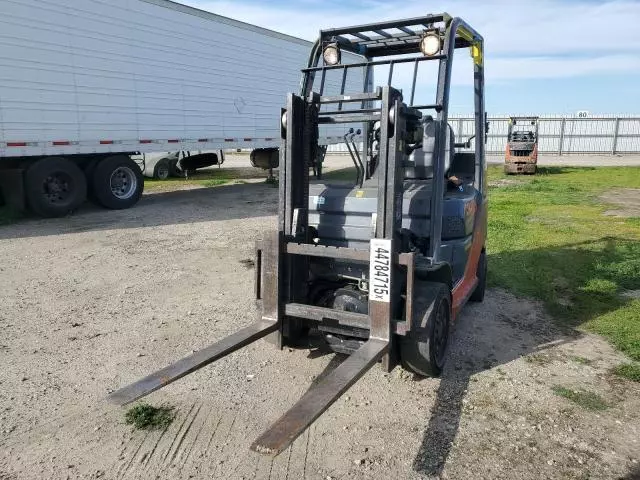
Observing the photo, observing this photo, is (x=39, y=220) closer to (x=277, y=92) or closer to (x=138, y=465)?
(x=277, y=92)

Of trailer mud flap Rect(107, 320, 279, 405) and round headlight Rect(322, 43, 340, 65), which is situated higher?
round headlight Rect(322, 43, 340, 65)

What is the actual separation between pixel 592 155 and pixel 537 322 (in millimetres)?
35453

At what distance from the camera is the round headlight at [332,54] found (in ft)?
16.0

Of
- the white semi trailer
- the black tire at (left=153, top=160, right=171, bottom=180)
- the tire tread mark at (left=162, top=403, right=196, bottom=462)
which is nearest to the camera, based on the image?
the tire tread mark at (left=162, top=403, right=196, bottom=462)

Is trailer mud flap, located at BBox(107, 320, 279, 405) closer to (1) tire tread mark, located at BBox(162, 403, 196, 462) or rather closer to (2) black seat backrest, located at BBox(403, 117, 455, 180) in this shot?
(1) tire tread mark, located at BBox(162, 403, 196, 462)

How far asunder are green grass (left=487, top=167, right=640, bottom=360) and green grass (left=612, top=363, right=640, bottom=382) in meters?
0.25

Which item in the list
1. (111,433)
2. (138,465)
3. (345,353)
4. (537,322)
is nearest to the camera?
(138,465)

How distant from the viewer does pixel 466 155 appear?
610cm

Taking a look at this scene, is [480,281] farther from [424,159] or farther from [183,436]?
[183,436]

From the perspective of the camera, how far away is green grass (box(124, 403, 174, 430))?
380 cm

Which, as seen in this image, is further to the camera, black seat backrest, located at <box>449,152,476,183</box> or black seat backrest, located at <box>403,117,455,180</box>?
black seat backrest, located at <box>449,152,476,183</box>

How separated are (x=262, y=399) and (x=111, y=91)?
1074 cm

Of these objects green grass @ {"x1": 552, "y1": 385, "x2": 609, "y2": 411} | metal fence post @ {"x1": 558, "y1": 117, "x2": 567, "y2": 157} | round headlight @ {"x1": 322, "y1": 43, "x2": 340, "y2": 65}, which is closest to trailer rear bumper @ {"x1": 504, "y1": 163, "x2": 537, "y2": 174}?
metal fence post @ {"x1": 558, "y1": 117, "x2": 567, "y2": 157}

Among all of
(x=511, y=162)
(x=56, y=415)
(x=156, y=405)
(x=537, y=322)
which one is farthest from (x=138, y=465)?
(x=511, y=162)
